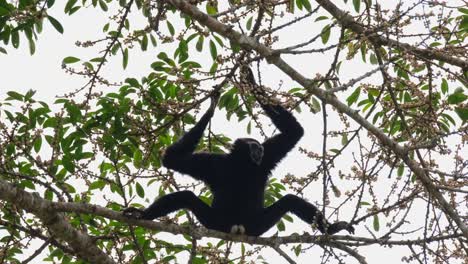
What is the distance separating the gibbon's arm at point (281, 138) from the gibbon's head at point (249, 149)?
0.26m

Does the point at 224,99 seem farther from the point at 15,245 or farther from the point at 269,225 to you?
the point at 15,245

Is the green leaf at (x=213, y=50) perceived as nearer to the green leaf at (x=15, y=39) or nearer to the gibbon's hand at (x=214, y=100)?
the gibbon's hand at (x=214, y=100)

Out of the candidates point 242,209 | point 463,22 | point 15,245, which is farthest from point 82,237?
point 463,22

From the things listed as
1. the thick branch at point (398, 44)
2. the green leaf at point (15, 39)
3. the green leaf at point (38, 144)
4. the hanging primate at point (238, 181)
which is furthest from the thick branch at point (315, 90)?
the green leaf at point (15, 39)

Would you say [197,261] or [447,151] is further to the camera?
[197,261]

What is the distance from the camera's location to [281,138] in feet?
28.2

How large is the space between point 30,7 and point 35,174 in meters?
2.03

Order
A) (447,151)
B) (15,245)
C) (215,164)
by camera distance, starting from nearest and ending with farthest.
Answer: (447,151) → (15,245) → (215,164)

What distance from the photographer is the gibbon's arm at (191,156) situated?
7603 mm

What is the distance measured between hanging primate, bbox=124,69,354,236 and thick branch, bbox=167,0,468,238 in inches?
47.2

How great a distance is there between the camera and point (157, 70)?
7.58 m

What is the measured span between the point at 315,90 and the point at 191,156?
8.90 feet

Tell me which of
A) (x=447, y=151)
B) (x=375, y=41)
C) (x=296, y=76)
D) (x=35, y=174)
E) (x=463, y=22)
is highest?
(x=463, y=22)

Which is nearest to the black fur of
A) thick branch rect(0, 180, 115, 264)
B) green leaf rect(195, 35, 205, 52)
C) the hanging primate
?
the hanging primate
